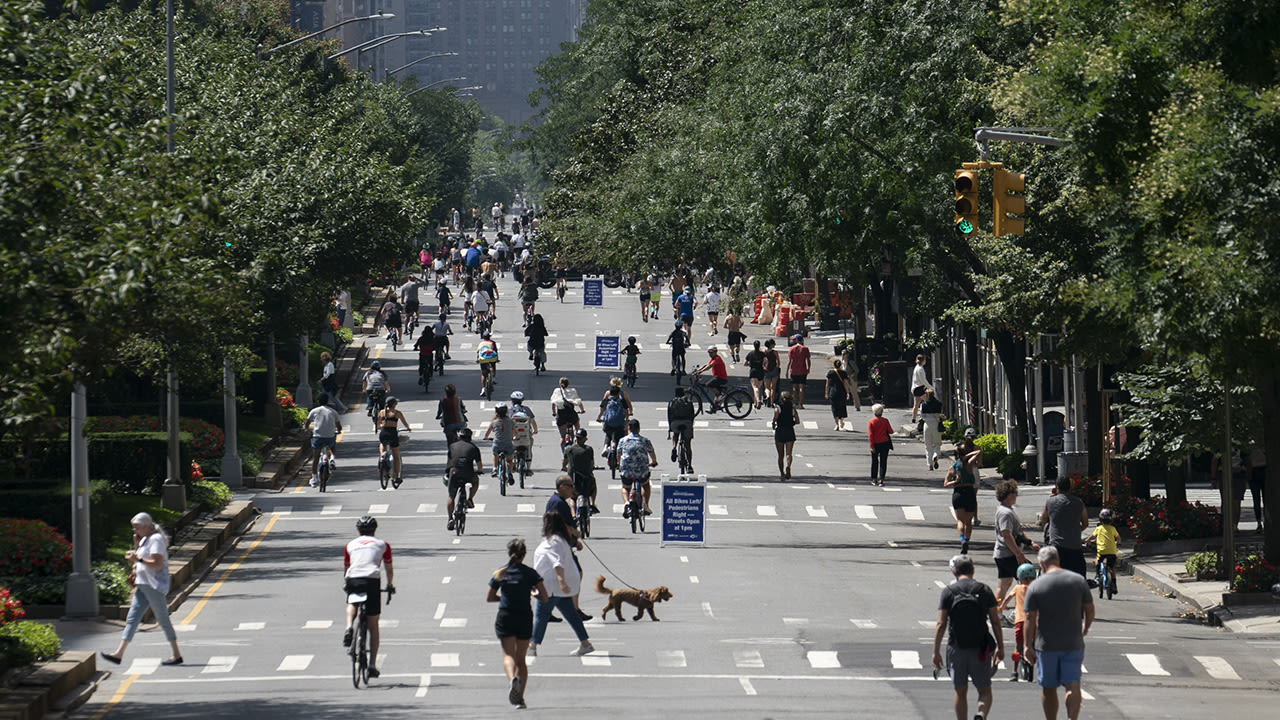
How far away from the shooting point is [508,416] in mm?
35031

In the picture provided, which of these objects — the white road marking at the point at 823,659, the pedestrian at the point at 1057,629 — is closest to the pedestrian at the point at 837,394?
the white road marking at the point at 823,659

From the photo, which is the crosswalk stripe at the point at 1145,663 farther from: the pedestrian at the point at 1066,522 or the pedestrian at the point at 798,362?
the pedestrian at the point at 798,362

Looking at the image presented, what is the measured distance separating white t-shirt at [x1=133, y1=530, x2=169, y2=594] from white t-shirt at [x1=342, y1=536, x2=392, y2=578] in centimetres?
264

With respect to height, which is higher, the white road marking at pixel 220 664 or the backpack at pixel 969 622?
the backpack at pixel 969 622

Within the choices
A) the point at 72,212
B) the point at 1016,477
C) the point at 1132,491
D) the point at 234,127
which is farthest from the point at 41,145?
the point at 1016,477

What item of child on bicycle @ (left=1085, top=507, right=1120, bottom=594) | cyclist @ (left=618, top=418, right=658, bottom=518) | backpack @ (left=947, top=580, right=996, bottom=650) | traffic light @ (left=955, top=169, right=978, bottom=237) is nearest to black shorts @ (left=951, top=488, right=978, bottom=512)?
child on bicycle @ (left=1085, top=507, right=1120, bottom=594)

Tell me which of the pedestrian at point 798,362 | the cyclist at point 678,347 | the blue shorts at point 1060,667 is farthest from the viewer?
the cyclist at point 678,347

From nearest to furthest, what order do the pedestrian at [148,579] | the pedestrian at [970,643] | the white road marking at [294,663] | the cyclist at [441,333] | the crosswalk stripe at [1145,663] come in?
1. the pedestrian at [970,643]
2. the crosswalk stripe at [1145,663]
3. the white road marking at [294,663]
4. the pedestrian at [148,579]
5. the cyclist at [441,333]

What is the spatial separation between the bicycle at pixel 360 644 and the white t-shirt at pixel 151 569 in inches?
118

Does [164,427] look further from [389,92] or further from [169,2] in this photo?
[389,92]

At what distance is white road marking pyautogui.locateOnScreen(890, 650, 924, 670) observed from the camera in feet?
65.3

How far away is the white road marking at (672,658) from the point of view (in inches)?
787

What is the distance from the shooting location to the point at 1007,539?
22516mm

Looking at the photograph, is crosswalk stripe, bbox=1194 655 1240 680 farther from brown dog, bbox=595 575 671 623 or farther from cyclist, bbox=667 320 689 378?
cyclist, bbox=667 320 689 378
